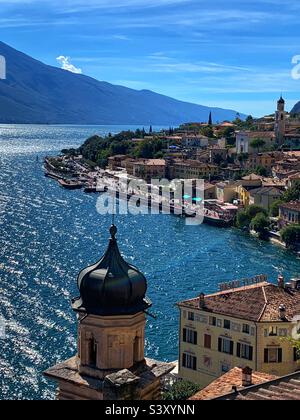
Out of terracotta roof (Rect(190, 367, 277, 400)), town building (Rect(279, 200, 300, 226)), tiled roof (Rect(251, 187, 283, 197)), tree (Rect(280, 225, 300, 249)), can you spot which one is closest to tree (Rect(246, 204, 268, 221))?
town building (Rect(279, 200, 300, 226))

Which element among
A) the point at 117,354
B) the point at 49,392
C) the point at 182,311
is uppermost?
the point at 117,354

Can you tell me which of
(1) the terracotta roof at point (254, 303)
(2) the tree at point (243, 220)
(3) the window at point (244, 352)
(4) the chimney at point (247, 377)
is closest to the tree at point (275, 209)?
(2) the tree at point (243, 220)

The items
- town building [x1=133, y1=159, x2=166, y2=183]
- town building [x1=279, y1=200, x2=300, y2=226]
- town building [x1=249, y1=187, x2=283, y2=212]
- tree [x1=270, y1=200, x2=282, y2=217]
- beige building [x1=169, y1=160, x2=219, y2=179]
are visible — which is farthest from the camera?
town building [x1=133, y1=159, x2=166, y2=183]

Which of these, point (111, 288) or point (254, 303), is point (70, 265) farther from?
point (111, 288)

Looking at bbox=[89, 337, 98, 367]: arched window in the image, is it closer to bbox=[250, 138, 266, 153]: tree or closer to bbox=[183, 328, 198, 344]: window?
bbox=[183, 328, 198, 344]: window

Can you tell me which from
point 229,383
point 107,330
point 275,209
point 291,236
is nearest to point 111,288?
point 107,330

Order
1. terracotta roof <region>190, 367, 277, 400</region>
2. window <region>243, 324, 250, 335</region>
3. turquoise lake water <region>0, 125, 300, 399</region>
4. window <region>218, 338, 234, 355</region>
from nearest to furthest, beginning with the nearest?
terracotta roof <region>190, 367, 277, 400</region>, window <region>243, 324, 250, 335</region>, window <region>218, 338, 234, 355</region>, turquoise lake water <region>0, 125, 300, 399</region>

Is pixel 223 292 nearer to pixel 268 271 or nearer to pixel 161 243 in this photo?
pixel 268 271
